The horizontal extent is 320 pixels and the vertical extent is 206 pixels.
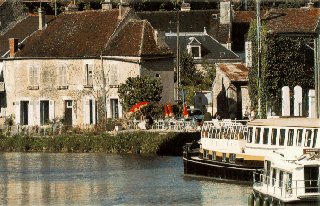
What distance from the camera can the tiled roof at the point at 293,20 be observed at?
84375 mm

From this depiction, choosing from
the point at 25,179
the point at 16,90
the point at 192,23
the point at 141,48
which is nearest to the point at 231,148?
the point at 25,179

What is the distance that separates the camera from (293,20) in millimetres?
86188

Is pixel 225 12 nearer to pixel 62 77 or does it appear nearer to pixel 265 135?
pixel 62 77

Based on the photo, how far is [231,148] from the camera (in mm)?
67625

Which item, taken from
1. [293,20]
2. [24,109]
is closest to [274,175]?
[293,20]

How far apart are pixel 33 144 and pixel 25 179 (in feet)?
58.9

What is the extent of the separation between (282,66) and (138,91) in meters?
11.7

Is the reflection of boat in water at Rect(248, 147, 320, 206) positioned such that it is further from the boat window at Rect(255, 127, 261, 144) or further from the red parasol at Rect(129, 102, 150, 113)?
the red parasol at Rect(129, 102, 150, 113)

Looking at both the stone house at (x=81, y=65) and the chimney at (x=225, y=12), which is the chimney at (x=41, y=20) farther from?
the chimney at (x=225, y=12)

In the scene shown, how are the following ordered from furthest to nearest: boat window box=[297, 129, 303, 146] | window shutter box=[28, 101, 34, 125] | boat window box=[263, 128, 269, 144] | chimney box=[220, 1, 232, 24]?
chimney box=[220, 1, 232, 24] < window shutter box=[28, 101, 34, 125] < boat window box=[263, 128, 269, 144] < boat window box=[297, 129, 303, 146]

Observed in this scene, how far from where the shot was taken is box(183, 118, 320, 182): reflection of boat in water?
5791 cm

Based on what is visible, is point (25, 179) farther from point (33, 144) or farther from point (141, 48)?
point (141, 48)

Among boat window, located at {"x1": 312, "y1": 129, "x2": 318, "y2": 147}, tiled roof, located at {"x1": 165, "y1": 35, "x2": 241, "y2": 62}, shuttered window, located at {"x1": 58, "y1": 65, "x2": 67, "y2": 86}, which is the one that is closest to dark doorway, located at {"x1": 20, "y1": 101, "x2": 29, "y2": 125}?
shuttered window, located at {"x1": 58, "y1": 65, "x2": 67, "y2": 86}

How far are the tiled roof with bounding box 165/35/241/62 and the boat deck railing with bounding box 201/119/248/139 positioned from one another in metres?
37.9
